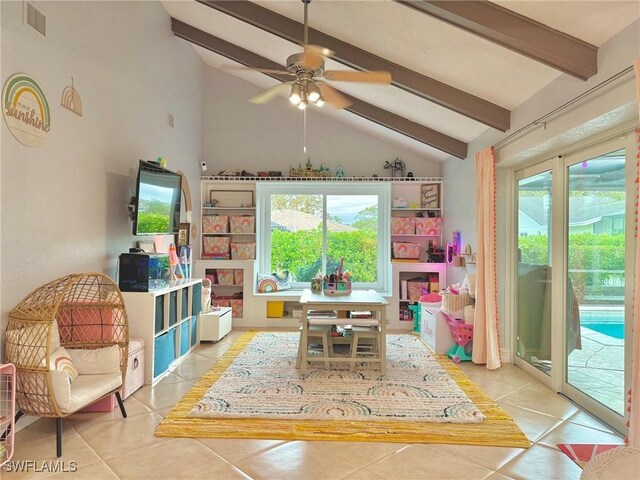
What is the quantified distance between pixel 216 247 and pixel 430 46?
4.06 meters

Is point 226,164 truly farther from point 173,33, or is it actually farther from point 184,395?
point 184,395

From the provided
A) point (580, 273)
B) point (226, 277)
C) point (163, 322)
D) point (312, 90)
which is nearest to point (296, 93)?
point (312, 90)

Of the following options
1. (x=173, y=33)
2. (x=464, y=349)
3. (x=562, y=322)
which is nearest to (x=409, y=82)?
(x=562, y=322)

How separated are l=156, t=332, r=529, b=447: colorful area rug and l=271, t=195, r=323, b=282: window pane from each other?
2322 millimetres

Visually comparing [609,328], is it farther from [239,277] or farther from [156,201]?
[239,277]

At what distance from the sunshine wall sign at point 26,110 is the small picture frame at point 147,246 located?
1.52 m

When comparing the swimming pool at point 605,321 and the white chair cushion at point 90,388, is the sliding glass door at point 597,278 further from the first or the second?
the white chair cushion at point 90,388

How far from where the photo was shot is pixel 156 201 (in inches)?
152

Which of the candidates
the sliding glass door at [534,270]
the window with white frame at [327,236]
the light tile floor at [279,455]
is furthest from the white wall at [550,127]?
the light tile floor at [279,455]

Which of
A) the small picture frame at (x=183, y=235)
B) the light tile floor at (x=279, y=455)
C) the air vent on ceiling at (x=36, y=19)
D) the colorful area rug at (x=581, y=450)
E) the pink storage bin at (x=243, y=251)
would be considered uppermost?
the air vent on ceiling at (x=36, y=19)

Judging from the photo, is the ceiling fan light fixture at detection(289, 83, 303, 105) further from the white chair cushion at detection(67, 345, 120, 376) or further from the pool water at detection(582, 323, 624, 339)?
the pool water at detection(582, 323, 624, 339)

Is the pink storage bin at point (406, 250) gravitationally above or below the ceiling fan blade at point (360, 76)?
below

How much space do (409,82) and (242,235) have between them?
3.44 meters

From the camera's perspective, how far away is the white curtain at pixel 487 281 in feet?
12.5
